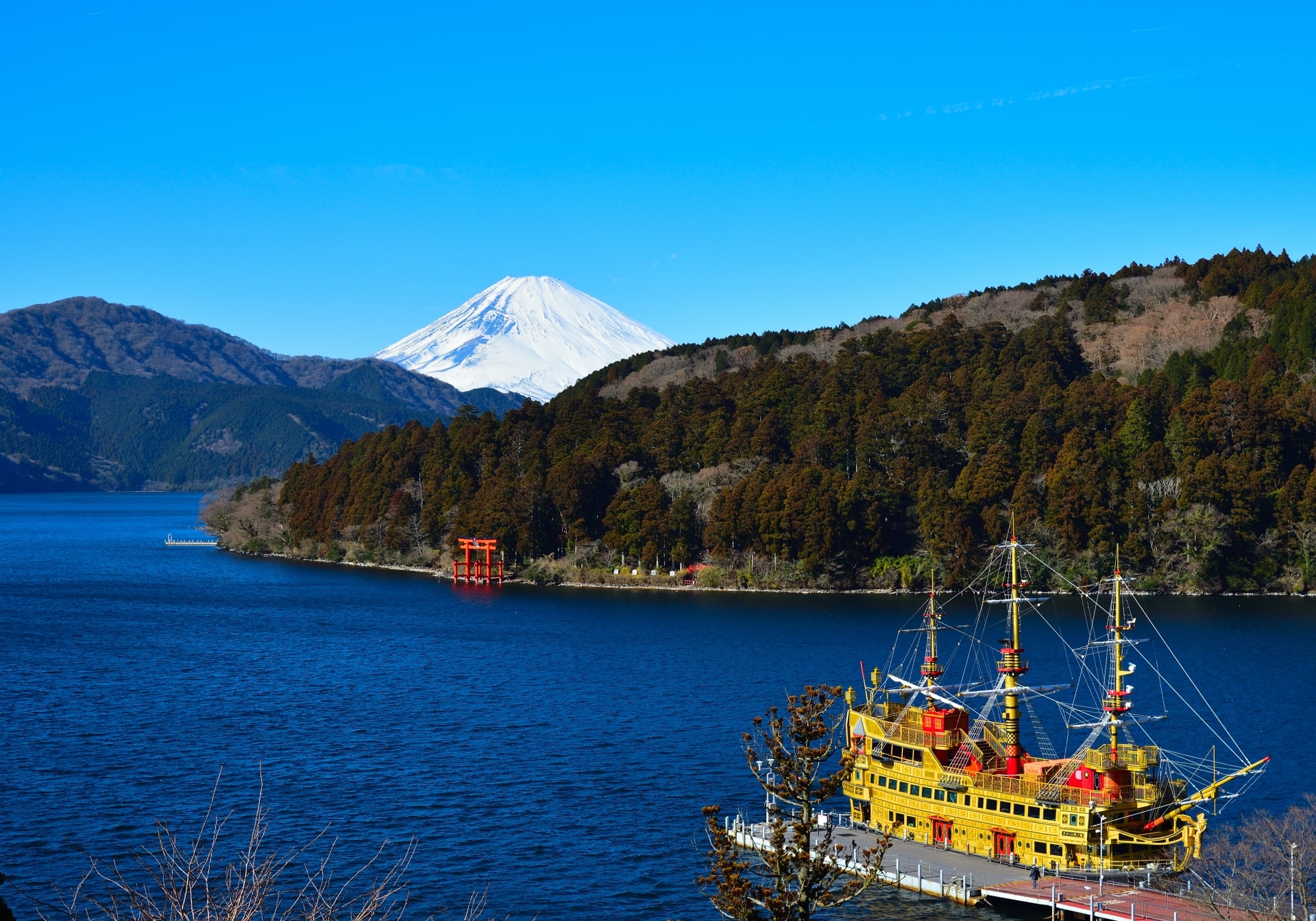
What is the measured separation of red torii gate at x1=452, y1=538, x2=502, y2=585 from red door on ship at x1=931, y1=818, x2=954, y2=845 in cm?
5469

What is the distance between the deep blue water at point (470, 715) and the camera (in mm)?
27953

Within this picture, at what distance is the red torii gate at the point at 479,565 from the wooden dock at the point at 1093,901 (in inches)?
2276

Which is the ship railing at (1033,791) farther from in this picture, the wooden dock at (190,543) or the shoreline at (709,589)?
the wooden dock at (190,543)

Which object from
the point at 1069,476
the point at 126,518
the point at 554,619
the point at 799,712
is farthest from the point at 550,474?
the point at 126,518

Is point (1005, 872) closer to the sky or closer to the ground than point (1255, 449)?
closer to the ground

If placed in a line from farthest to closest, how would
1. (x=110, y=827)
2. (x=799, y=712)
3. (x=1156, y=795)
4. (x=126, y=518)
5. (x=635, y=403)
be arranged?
(x=126, y=518) → (x=635, y=403) → (x=110, y=827) → (x=1156, y=795) → (x=799, y=712)

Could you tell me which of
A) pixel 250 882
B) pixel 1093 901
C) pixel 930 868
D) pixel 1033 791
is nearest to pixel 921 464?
pixel 1033 791

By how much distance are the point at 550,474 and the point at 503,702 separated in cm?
4326

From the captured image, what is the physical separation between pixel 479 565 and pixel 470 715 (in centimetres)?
4168

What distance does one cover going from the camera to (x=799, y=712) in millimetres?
13852

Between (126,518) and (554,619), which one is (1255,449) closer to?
(554,619)

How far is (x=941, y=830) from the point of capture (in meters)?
27.5

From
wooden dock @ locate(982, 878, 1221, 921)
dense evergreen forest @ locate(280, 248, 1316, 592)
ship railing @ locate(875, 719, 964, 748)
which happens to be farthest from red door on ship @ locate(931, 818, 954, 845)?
dense evergreen forest @ locate(280, 248, 1316, 592)

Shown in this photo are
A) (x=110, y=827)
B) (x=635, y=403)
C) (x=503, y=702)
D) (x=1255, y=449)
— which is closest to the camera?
(x=110, y=827)
